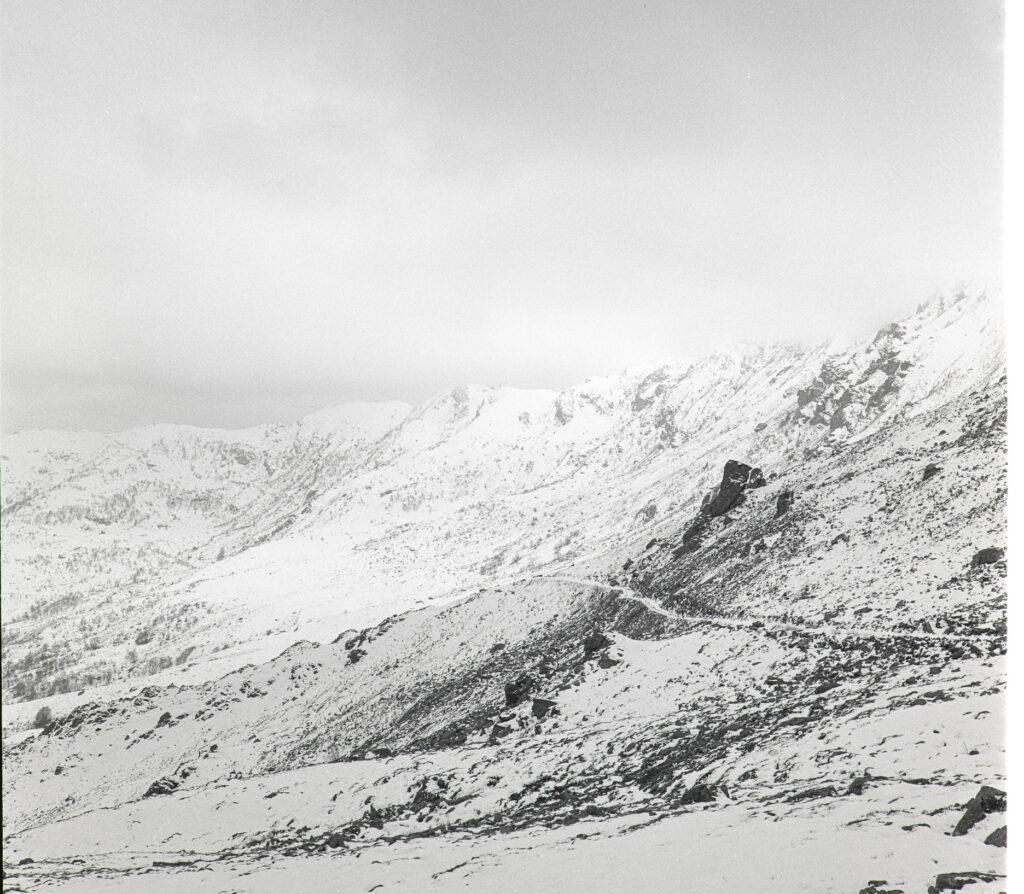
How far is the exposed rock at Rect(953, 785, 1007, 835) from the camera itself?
1071 cm

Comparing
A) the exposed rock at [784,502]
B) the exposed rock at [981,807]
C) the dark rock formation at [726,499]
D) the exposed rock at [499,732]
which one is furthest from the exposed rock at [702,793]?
the dark rock formation at [726,499]

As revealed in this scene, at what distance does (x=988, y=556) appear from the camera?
28.7 metres

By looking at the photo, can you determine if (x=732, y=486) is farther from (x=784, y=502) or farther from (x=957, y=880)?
(x=957, y=880)

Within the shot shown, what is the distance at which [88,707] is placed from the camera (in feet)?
237

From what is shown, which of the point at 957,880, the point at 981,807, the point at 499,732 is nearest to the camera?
the point at 957,880

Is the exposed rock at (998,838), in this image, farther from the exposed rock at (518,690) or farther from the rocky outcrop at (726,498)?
the rocky outcrop at (726,498)

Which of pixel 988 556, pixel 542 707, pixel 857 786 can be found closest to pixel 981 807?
pixel 857 786

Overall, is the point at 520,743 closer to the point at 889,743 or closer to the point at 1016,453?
the point at 889,743

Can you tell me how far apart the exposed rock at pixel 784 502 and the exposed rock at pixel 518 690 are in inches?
915

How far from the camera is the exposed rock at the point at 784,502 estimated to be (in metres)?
47.4

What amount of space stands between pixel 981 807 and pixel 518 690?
24.1 metres

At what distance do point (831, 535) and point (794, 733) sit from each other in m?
25.3

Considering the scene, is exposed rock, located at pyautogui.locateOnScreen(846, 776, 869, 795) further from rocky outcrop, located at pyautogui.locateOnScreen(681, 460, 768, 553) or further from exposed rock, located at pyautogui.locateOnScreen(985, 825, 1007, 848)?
rocky outcrop, located at pyautogui.locateOnScreen(681, 460, 768, 553)

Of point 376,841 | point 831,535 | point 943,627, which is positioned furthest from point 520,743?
point 831,535
